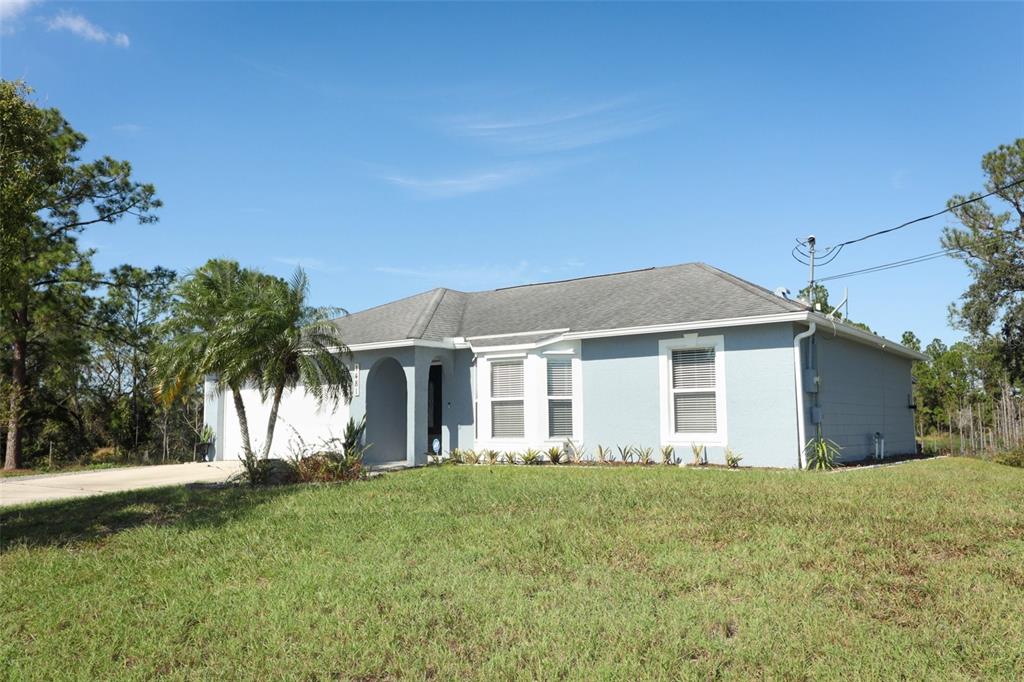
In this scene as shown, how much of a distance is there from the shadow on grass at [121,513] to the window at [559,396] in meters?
6.62

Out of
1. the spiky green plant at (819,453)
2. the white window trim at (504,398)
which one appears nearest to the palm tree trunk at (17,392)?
the white window trim at (504,398)

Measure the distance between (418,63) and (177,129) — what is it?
525 centimetres

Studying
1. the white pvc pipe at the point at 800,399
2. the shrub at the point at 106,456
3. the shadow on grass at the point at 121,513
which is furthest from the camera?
the shrub at the point at 106,456

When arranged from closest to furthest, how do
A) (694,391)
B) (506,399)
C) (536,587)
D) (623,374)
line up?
(536,587) < (694,391) < (623,374) < (506,399)

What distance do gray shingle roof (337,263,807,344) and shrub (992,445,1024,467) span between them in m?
6.65

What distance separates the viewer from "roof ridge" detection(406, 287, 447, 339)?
1781cm

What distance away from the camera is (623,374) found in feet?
52.3

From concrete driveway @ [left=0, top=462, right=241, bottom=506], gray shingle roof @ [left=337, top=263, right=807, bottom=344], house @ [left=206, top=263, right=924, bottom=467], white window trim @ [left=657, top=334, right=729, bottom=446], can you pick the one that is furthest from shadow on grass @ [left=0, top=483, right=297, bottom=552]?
white window trim @ [left=657, top=334, right=729, bottom=446]

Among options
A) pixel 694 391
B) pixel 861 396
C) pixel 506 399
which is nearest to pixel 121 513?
pixel 506 399

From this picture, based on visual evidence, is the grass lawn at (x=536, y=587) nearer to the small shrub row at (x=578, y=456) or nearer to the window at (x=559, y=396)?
the small shrub row at (x=578, y=456)

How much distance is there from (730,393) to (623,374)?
2482 millimetres

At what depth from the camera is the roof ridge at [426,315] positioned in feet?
58.4

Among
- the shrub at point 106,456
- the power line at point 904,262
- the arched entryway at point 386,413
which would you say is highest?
the power line at point 904,262

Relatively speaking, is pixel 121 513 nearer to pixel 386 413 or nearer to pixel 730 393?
pixel 386 413
